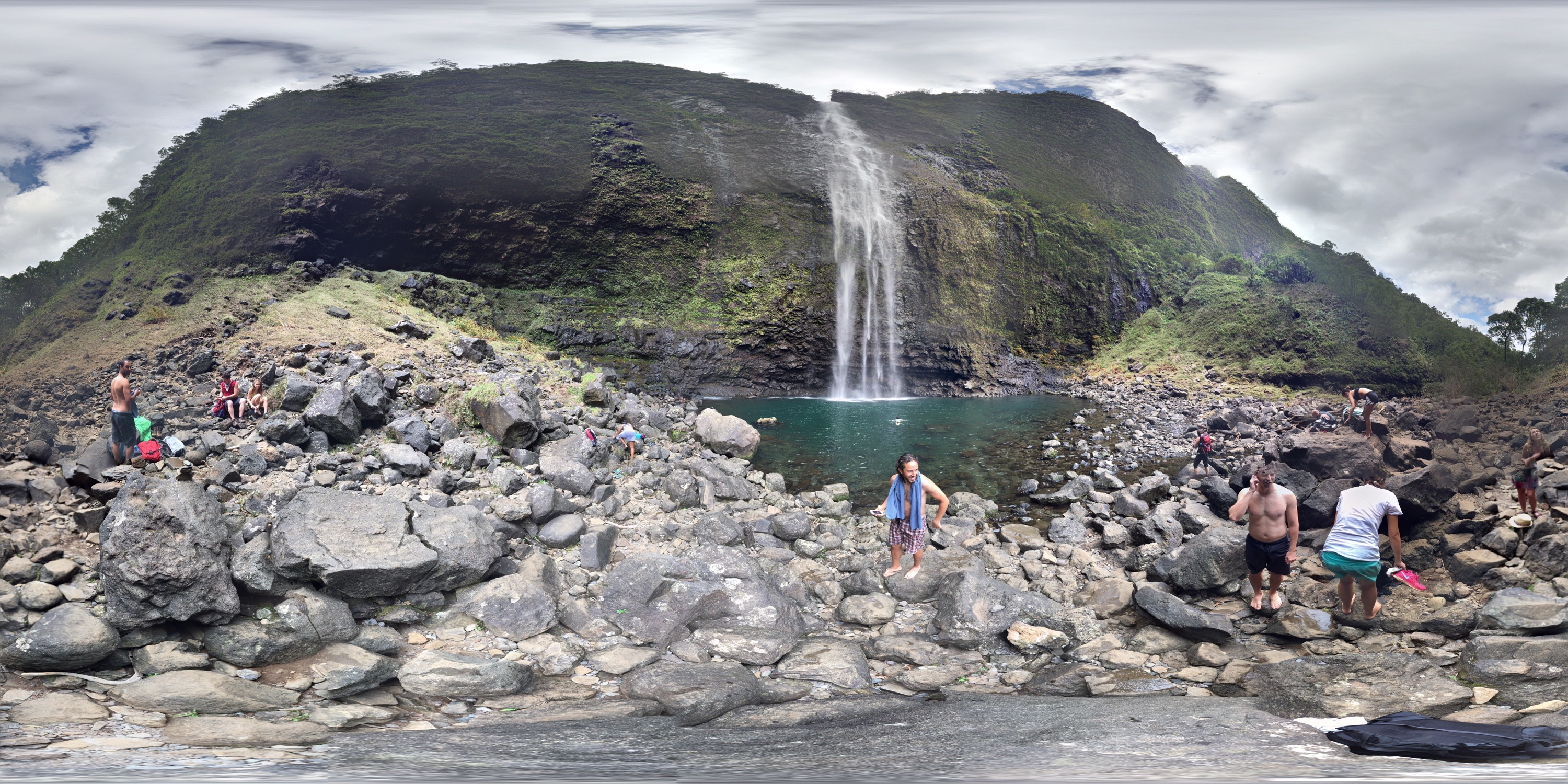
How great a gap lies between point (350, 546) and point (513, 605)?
1446mm

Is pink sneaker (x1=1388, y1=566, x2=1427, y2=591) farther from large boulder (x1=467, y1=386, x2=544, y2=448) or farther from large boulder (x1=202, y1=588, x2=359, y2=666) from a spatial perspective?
large boulder (x1=467, y1=386, x2=544, y2=448)

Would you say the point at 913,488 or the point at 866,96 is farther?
the point at 866,96

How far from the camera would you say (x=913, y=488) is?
706 centimetres

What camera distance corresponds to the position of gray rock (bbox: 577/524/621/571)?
641 cm

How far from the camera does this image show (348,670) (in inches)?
168

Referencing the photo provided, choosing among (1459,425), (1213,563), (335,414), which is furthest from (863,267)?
(1213,563)

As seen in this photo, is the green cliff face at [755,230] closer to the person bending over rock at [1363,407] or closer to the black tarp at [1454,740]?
the person bending over rock at [1363,407]

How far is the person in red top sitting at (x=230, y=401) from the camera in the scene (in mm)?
7855

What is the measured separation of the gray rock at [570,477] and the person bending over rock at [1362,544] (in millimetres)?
8090

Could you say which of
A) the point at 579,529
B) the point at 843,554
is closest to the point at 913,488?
the point at 843,554

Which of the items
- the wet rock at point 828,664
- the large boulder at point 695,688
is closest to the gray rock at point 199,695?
the large boulder at point 695,688

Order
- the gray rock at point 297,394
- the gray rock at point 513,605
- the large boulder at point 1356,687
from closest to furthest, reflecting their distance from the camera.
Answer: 1. the large boulder at point 1356,687
2. the gray rock at point 513,605
3. the gray rock at point 297,394

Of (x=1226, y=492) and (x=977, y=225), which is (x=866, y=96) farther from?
(x=1226, y=492)

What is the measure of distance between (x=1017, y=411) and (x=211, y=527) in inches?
993
